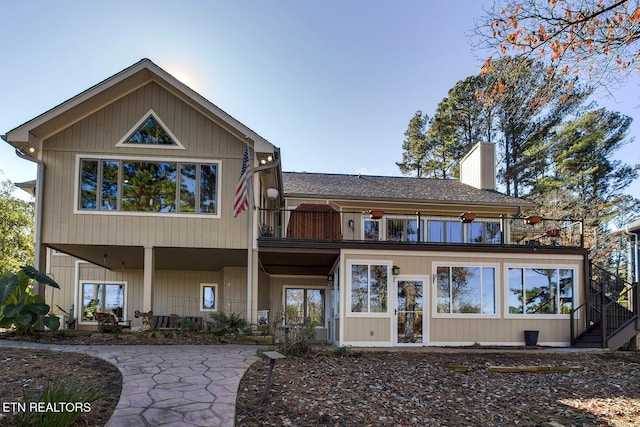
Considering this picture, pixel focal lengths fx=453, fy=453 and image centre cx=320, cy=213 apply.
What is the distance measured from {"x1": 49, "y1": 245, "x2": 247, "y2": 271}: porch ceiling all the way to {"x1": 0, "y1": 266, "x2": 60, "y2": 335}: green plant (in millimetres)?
1431

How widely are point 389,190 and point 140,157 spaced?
936 cm

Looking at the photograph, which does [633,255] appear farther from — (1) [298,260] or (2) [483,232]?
(1) [298,260]

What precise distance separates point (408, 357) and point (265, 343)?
336 cm

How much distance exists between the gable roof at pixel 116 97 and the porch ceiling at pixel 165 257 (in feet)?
9.86

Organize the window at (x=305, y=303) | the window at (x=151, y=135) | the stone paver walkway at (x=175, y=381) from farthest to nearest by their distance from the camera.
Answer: the window at (x=305, y=303) → the window at (x=151, y=135) → the stone paver walkway at (x=175, y=381)

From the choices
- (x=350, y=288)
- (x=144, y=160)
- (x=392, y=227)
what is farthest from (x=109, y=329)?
(x=392, y=227)

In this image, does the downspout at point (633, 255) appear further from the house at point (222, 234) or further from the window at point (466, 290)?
the window at point (466, 290)

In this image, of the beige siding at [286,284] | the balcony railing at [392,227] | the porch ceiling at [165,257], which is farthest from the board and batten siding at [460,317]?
the beige siding at [286,284]

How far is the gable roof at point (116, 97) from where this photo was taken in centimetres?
1109

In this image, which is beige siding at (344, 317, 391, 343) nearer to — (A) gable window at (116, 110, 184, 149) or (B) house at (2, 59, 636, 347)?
(B) house at (2, 59, 636, 347)

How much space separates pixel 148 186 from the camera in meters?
12.0

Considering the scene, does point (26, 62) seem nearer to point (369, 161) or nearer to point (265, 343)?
point (265, 343)

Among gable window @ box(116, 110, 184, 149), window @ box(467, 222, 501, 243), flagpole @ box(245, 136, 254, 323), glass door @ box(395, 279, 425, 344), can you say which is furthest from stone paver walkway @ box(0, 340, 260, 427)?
window @ box(467, 222, 501, 243)

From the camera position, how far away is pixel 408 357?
1023 centimetres
